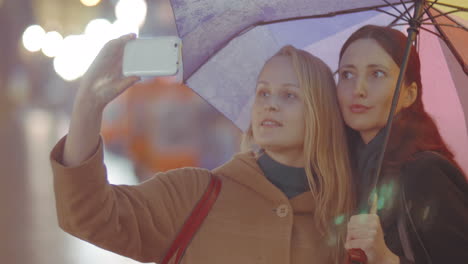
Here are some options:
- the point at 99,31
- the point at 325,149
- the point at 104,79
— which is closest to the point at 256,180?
the point at 325,149

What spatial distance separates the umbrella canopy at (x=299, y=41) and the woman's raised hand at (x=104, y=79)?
1.90 feet

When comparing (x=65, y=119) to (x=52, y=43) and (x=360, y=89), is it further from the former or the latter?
(x=360, y=89)

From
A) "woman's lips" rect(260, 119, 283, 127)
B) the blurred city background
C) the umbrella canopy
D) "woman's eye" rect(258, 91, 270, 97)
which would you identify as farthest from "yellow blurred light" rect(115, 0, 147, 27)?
"woman's lips" rect(260, 119, 283, 127)

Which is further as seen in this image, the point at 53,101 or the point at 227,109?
the point at 53,101

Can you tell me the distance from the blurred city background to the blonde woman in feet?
10.1

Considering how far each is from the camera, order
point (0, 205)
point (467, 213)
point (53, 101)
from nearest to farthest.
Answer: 1. point (467, 213)
2. point (0, 205)
3. point (53, 101)

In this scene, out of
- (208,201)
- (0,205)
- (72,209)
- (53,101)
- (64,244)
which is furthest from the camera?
(53,101)

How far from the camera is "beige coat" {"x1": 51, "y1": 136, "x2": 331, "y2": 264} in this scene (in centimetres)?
251

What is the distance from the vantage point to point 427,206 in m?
2.52

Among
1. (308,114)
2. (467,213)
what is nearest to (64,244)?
(308,114)

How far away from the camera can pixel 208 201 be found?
270cm

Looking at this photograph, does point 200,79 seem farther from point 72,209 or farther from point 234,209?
point 72,209

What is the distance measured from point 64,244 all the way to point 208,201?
363 centimetres

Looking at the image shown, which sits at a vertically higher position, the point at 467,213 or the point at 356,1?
the point at 356,1
